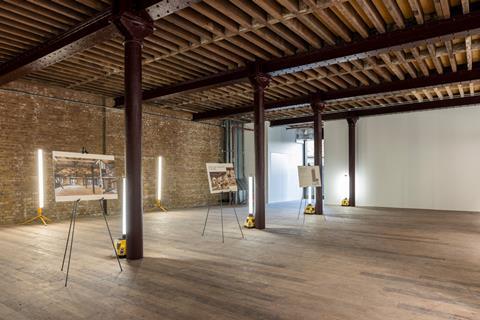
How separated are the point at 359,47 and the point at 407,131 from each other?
7828 millimetres

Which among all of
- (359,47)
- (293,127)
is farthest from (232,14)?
(293,127)

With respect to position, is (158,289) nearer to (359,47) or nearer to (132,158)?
(132,158)

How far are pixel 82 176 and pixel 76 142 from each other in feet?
21.0

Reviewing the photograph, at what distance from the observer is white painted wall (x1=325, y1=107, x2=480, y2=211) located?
12055 mm

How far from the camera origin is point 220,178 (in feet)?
23.4

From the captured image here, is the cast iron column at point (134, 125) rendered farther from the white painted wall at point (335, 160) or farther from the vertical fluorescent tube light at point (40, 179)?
the white painted wall at point (335, 160)

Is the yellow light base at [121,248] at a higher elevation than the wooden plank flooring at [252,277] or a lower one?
higher

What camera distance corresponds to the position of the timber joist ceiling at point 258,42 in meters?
5.43

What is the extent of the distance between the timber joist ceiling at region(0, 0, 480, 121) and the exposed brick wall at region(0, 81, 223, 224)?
628 millimetres

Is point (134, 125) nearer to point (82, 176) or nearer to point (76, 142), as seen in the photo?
point (82, 176)

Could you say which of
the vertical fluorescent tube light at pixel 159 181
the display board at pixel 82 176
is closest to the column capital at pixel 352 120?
the vertical fluorescent tube light at pixel 159 181

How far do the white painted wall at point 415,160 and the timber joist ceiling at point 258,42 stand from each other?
94.4 inches

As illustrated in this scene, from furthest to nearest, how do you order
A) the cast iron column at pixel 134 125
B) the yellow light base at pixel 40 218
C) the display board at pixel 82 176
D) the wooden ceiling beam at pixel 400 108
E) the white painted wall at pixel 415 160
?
the white painted wall at pixel 415 160 < the wooden ceiling beam at pixel 400 108 < the yellow light base at pixel 40 218 < the cast iron column at pixel 134 125 < the display board at pixel 82 176

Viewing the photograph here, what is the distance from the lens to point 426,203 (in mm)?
12672
